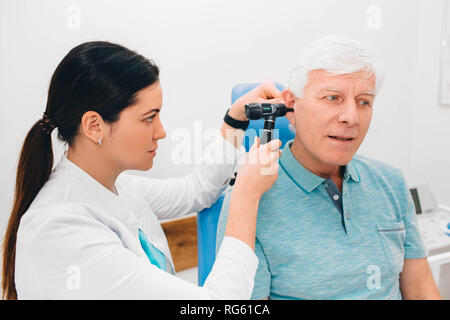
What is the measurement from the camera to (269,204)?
0.97 m

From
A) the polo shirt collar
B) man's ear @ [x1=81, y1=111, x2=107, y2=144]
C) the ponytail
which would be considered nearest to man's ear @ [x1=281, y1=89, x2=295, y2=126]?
the polo shirt collar

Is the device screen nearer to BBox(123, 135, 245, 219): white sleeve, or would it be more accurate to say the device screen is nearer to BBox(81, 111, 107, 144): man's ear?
BBox(123, 135, 245, 219): white sleeve

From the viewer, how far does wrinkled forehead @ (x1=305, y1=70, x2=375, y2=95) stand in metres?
0.92

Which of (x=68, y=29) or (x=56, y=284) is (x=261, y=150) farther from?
(x=68, y=29)

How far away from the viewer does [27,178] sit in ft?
2.94

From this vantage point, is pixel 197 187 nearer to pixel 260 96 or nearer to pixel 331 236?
pixel 260 96

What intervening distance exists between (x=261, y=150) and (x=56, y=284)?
0.57m

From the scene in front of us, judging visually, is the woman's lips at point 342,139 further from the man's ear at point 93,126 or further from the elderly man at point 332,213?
the man's ear at point 93,126

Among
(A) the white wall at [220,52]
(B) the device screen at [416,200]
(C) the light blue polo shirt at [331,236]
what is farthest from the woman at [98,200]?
(B) the device screen at [416,200]

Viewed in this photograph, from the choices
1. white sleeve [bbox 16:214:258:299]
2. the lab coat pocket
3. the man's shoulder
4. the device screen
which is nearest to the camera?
white sleeve [bbox 16:214:258:299]

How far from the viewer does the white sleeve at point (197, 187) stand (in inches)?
51.3

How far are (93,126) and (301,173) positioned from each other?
0.57m

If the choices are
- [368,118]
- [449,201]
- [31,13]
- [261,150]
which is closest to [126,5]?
[31,13]

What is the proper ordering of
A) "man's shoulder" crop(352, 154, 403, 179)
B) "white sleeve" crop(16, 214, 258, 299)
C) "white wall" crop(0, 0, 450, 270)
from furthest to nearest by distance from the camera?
"white wall" crop(0, 0, 450, 270) → "man's shoulder" crop(352, 154, 403, 179) → "white sleeve" crop(16, 214, 258, 299)
